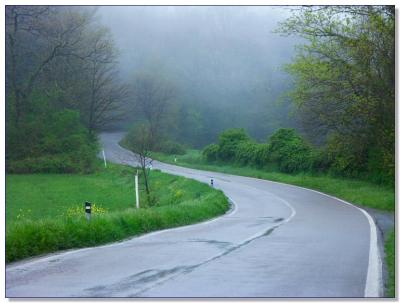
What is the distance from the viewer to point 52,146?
29.5 feet

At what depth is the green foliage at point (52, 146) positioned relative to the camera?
8.27 meters

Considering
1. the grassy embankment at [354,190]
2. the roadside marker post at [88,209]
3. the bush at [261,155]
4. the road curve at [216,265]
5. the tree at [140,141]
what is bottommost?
the road curve at [216,265]

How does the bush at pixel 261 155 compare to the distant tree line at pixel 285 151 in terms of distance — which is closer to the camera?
the distant tree line at pixel 285 151

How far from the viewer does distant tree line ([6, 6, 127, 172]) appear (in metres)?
8.05

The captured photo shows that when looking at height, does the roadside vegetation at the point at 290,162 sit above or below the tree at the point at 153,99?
below

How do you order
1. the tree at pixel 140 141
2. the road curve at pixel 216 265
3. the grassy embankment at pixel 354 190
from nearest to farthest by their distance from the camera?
1. the road curve at pixel 216 265
2. the grassy embankment at pixel 354 190
3. the tree at pixel 140 141

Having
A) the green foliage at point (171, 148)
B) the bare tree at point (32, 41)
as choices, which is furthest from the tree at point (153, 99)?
the bare tree at point (32, 41)

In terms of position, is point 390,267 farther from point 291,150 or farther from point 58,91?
point 58,91

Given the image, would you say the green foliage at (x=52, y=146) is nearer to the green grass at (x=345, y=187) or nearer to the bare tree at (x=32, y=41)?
the bare tree at (x=32, y=41)

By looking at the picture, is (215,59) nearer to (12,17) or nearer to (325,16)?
(325,16)

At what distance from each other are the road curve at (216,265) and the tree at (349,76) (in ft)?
5.38

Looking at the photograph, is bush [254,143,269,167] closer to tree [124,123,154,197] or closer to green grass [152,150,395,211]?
green grass [152,150,395,211]

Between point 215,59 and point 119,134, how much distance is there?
6.65ft

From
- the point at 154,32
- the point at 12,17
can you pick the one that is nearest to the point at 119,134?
the point at 154,32
